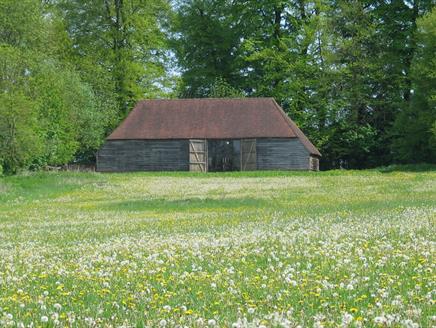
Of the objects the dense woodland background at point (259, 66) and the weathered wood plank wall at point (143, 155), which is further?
the weathered wood plank wall at point (143, 155)

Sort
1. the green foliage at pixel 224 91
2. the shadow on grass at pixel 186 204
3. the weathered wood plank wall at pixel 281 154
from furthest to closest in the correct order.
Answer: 1. the green foliage at pixel 224 91
2. the weathered wood plank wall at pixel 281 154
3. the shadow on grass at pixel 186 204

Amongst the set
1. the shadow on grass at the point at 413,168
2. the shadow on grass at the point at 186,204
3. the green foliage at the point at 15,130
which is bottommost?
the shadow on grass at the point at 186,204

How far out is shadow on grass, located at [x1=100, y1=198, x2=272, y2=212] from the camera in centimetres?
3069

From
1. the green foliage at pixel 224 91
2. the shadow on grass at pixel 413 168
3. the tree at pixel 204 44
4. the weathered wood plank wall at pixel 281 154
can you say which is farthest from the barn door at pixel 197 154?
the shadow on grass at pixel 413 168

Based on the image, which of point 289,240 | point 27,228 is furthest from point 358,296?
point 27,228

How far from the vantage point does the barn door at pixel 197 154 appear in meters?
68.6

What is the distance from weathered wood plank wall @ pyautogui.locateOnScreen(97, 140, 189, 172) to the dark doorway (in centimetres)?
250

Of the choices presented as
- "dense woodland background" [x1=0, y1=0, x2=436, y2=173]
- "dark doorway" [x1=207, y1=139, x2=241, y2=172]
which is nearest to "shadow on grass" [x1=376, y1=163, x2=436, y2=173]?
"dense woodland background" [x1=0, y1=0, x2=436, y2=173]

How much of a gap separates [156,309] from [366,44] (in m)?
71.8

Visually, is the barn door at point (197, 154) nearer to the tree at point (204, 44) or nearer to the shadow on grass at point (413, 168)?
the tree at point (204, 44)

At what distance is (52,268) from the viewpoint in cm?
1127

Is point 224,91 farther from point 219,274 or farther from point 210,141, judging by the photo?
point 219,274

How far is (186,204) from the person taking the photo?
32.1 meters

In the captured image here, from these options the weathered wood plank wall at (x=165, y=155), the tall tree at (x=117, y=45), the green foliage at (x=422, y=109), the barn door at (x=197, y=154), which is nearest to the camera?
the green foliage at (x=422, y=109)
